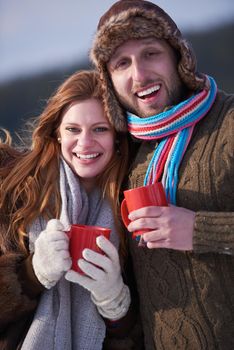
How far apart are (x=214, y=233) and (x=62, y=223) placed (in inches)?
24.4

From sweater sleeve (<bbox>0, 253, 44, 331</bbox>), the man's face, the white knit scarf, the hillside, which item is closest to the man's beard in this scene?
the man's face

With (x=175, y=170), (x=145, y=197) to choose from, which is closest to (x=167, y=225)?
(x=145, y=197)

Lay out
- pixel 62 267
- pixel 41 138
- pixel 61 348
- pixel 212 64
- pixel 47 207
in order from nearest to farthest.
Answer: pixel 62 267, pixel 61 348, pixel 47 207, pixel 41 138, pixel 212 64

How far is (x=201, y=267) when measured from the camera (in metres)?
1.75

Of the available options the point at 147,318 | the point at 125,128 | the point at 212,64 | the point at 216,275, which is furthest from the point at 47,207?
the point at 212,64

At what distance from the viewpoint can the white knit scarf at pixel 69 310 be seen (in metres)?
1.84

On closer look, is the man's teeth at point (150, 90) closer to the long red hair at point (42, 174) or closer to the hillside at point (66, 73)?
the long red hair at point (42, 174)

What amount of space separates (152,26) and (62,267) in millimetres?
1014

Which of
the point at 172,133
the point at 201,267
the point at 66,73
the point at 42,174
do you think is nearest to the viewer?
the point at 201,267

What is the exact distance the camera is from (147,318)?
1884 millimetres

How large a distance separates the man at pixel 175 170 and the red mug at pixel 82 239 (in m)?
0.14

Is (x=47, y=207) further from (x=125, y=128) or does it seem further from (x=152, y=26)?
(x=152, y=26)

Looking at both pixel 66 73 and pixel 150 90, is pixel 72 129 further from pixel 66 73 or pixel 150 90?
pixel 66 73

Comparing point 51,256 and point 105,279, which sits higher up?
point 51,256
